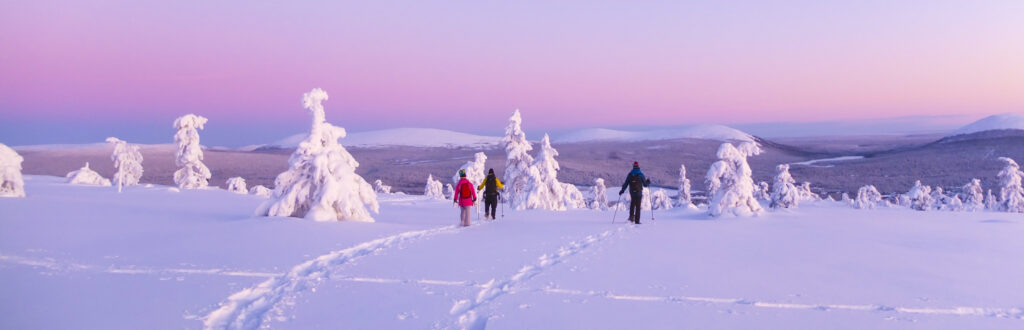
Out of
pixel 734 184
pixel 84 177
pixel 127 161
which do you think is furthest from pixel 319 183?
pixel 84 177

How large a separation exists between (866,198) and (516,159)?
102 ft

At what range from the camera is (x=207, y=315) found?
636 centimetres

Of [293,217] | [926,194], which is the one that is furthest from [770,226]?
[926,194]

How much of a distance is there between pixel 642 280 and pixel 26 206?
17330 millimetres

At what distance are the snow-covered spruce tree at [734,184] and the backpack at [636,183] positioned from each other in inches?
176

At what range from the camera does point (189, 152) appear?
135 feet

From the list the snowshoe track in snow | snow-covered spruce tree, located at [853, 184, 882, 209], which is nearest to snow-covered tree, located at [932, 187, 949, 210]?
snow-covered spruce tree, located at [853, 184, 882, 209]

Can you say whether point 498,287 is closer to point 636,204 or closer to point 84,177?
point 636,204

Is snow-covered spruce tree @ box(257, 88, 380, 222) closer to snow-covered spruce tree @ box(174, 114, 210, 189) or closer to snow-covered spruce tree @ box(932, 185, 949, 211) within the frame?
snow-covered spruce tree @ box(174, 114, 210, 189)

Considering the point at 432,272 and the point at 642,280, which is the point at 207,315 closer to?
the point at 432,272

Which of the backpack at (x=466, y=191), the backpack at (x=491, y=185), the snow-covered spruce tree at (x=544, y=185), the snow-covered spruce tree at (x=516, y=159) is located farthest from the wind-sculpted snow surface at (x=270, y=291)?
the snow-covered spruce tree at (x=516, y=159)

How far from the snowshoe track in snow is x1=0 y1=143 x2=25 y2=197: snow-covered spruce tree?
61.2 ft

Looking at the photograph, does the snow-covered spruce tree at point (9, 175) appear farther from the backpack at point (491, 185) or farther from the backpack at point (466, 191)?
the backpack at point (491, 185)

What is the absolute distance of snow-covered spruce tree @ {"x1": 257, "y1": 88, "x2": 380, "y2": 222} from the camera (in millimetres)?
16125
